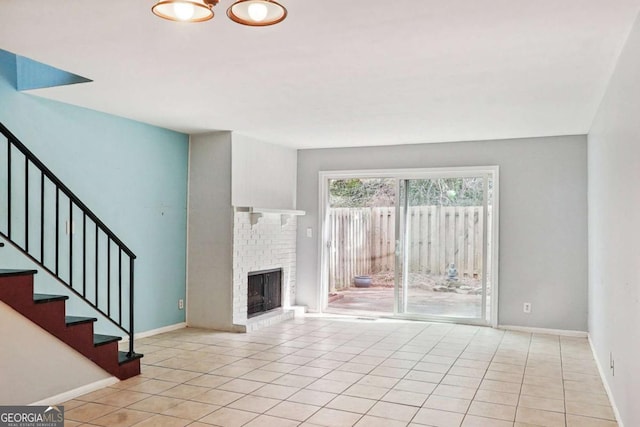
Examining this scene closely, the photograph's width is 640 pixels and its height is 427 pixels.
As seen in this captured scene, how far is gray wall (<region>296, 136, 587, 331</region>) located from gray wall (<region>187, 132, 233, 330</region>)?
2.64m

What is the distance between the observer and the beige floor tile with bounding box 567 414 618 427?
10.1 ft

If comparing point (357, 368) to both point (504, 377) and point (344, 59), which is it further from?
point (344, 59)

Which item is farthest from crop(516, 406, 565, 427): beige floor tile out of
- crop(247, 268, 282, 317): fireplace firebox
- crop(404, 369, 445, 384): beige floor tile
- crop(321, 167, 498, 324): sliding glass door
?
crop(247, 268, 282, 317): fireplace firebox

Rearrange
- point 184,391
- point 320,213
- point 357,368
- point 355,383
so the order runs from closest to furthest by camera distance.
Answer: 1. point 184,391
2. point 355,383
3. point 357,368
4. point 320,213

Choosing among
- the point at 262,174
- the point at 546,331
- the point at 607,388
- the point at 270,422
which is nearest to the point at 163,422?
the point at 270,422

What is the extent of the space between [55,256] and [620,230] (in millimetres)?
4050

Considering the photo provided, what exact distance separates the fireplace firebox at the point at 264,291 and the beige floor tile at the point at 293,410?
8.96 feet

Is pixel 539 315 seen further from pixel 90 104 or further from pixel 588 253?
pixel 90 104

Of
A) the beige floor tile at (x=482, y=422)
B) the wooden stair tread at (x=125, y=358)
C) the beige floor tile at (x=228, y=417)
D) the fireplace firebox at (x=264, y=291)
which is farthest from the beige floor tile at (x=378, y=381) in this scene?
the fireplace firebox at (x=264, y=291)

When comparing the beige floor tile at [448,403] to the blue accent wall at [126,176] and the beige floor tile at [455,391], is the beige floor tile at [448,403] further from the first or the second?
the blue accent wall at [126,176]

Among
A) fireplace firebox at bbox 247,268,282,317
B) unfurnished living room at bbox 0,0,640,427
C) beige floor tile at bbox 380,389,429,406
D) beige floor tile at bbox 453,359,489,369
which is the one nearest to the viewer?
unfurnished living room at bbox 0,0,640,427

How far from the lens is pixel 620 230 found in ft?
10.0

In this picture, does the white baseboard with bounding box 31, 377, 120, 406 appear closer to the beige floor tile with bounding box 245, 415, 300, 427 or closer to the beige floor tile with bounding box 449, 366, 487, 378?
the beige floor tile with bounding box 245, 415, 300, 427

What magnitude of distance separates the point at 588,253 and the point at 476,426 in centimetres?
329
